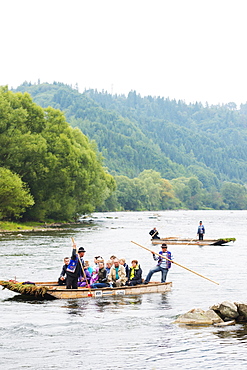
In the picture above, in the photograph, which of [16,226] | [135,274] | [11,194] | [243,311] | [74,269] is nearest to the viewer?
[243,311]

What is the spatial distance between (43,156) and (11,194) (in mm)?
11640

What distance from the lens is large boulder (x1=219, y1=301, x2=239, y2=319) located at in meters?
20.9

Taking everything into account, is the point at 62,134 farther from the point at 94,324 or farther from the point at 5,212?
the point at 94,324

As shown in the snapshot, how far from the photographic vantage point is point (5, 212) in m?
74.4

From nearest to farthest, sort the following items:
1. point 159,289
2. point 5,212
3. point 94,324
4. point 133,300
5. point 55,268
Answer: point 94,324, point 133,300, point 159,289, point 55,268, point 5,212

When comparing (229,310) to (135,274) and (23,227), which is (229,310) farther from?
(23,227)

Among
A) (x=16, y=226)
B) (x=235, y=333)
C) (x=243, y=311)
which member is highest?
(x=16, y=226)

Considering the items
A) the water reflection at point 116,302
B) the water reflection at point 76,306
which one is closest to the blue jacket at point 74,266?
the water reflection at point 76,306

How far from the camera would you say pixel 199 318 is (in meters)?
20.5

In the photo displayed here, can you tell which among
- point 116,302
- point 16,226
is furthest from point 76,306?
point 16,226

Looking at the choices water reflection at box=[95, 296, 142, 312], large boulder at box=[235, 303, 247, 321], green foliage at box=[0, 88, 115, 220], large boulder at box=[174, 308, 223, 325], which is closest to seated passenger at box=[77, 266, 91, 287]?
water reflection at box=[95, 296, 142, 312]

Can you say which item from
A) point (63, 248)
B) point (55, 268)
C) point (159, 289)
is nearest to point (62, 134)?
point (63, 248)

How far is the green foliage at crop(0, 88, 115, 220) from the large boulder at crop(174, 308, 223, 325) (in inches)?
2346

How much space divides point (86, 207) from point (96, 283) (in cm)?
7217
